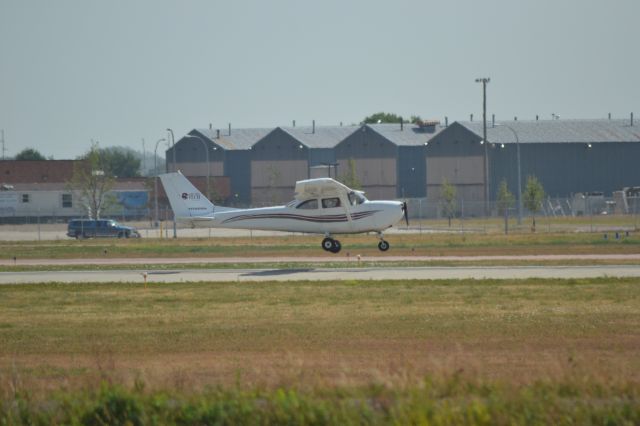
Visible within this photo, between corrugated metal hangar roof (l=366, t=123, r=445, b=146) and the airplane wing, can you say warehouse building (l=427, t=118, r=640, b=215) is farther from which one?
the airplane wing

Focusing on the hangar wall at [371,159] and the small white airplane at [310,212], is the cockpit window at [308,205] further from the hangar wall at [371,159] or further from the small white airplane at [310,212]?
the hangar wall at [371,159]

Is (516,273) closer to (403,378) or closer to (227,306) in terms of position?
(227,306)

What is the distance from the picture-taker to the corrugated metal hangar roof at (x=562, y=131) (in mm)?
101312

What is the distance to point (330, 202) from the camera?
3978cm

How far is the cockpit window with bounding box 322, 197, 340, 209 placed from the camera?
3972 cm

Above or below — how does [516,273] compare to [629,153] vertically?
below

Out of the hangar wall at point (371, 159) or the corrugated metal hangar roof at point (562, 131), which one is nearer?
the corrugated metal hangar roof at point (562, 131)

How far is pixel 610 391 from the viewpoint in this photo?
1122 cm

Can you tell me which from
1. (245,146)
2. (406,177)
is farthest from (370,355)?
(245,146)

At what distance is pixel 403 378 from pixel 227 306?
12.2m

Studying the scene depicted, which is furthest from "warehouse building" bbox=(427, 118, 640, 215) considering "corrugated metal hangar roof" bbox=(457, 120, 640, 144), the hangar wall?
the hangar wall

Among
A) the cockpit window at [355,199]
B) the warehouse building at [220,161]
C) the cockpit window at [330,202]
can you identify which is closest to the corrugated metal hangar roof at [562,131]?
the warehouse building at [220,161]

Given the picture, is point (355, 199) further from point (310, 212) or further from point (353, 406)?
point (353, 406)

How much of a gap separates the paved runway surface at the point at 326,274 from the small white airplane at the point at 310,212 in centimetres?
542
